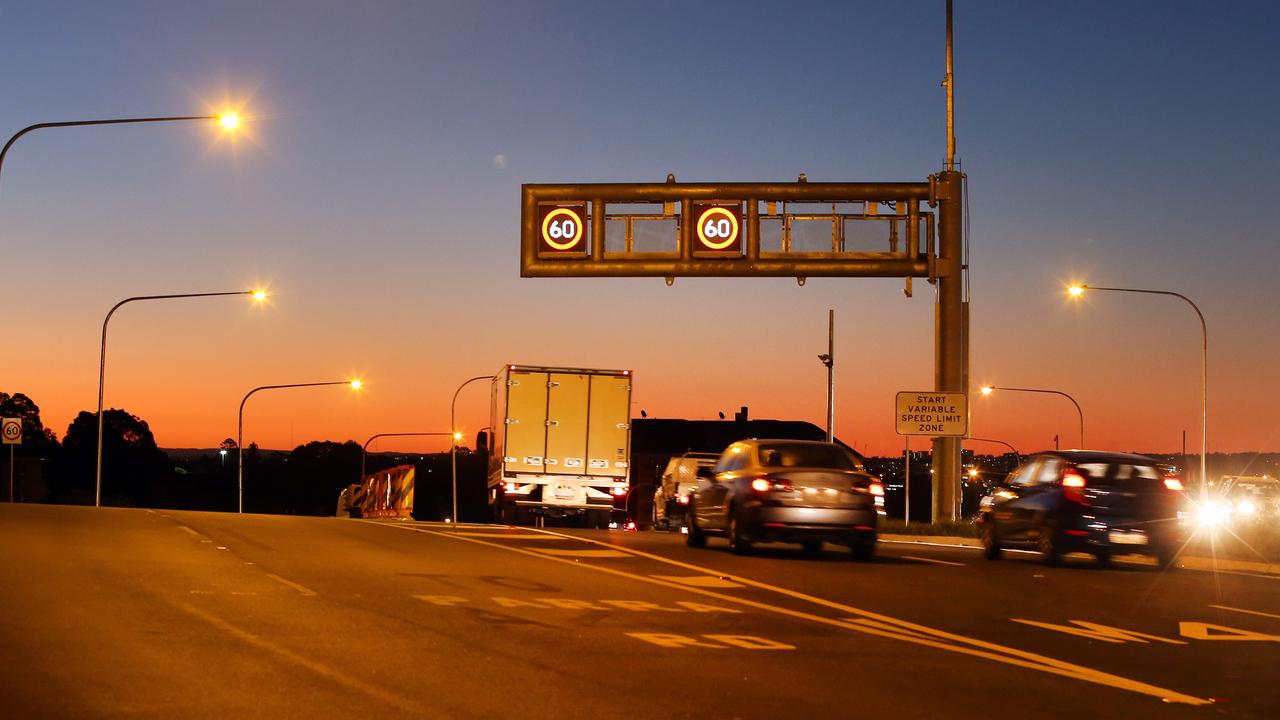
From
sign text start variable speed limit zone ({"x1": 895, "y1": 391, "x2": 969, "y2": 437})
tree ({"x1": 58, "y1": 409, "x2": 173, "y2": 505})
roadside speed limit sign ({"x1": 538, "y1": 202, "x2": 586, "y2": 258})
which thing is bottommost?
tree ({"x1": 58, "y1": 409, "x2": 173, "y2": 505})

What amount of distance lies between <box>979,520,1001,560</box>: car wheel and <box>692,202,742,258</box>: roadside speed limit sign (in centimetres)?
930

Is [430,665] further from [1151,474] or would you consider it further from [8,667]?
[1151,474]

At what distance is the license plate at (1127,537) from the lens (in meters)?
19.3

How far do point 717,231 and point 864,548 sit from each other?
10661 mm

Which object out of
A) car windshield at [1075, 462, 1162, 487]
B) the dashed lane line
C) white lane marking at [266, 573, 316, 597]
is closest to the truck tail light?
the dashed lane line

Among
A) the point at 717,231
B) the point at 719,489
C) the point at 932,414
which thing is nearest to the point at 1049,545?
the point at 719,489

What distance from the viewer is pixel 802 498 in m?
19.2

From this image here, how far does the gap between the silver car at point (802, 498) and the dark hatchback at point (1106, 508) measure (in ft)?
7.51

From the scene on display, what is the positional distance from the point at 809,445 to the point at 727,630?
8824 mm

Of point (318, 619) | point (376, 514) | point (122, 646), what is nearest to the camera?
point (122, 646)

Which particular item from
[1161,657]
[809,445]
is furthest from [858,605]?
[809,445]

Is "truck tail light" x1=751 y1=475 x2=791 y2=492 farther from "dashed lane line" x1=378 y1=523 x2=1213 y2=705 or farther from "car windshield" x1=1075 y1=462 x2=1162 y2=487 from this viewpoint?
"car windshield" x1=1075 y1=462 x2=1162 y2=487

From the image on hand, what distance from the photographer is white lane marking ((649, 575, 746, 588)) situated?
15.4 metres

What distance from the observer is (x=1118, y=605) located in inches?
Answer: 567
